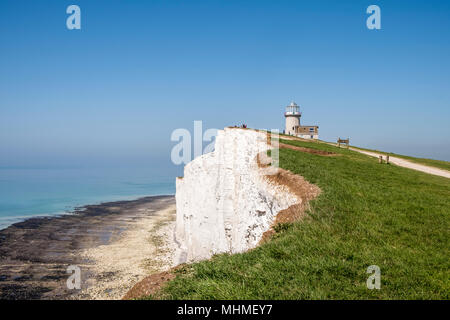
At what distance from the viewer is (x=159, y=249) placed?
33031 millimetres

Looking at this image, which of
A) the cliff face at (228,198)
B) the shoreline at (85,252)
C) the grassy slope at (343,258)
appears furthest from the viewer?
the shoreline at (85,252)

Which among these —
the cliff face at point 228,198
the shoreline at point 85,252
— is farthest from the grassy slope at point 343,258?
the shoreline at point 85,252

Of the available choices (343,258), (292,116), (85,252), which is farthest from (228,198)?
(292,116)

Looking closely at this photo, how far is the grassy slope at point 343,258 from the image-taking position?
5.57 metres

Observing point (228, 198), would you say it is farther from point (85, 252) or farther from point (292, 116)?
point (292, 116)

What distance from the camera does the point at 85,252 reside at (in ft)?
108

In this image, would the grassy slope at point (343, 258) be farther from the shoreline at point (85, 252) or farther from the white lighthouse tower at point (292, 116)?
the white lighthouse tower at point (292, 116)

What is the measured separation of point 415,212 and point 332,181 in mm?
3451

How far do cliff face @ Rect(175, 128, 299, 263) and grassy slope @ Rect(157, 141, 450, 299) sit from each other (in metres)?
3.56

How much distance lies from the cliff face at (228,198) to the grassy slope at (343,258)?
3558 mm

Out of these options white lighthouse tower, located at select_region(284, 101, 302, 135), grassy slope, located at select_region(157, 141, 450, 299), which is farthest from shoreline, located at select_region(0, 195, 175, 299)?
white lighthouse tower, located at select_region(284, 101, 302, 135)

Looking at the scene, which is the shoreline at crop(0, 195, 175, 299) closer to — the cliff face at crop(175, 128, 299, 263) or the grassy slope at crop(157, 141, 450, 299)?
the cliff face at crop(175, 128, 299, 263)

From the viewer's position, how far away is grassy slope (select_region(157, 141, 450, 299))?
557 cm

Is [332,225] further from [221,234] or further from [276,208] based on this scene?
[221,234]
